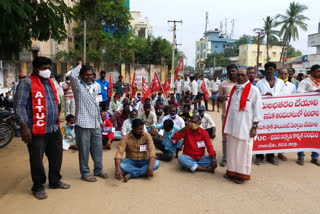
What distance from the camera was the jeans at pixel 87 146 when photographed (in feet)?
13.5

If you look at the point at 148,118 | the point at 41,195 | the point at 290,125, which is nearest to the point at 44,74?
the point at 41,195

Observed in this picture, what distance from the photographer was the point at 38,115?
3508mm

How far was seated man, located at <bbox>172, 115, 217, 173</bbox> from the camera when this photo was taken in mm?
4816

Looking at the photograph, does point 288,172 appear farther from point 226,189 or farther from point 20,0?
point 20,0

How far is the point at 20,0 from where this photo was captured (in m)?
3.42

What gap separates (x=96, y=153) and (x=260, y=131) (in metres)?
3.29

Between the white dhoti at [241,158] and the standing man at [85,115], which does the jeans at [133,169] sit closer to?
the standing man at [85,115]

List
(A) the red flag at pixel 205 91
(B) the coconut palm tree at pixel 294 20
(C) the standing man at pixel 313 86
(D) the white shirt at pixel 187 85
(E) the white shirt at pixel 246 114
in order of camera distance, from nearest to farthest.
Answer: (E) the white shirt at pixel 246 114, (C) the standing man at pixel 313 86, (A) the red flag at pixel 205 91, (D) the white shirt at pixel 187 85, (B) the coconut palm tree at pixel 294 20

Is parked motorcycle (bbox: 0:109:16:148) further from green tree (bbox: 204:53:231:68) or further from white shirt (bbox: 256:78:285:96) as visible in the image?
green tree (bbox: 204:53:231:68)

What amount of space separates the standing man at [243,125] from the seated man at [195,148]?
0.52m

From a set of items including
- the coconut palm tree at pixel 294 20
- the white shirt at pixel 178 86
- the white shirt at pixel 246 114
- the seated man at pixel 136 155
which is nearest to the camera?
the white shirt at pixel 246 114

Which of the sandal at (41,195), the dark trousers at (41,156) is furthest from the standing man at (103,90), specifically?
the sandal at (41,195)

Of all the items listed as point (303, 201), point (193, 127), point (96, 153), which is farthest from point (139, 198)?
point (303, 201)

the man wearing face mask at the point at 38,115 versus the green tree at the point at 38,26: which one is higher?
the green tree at the point at 38,26
